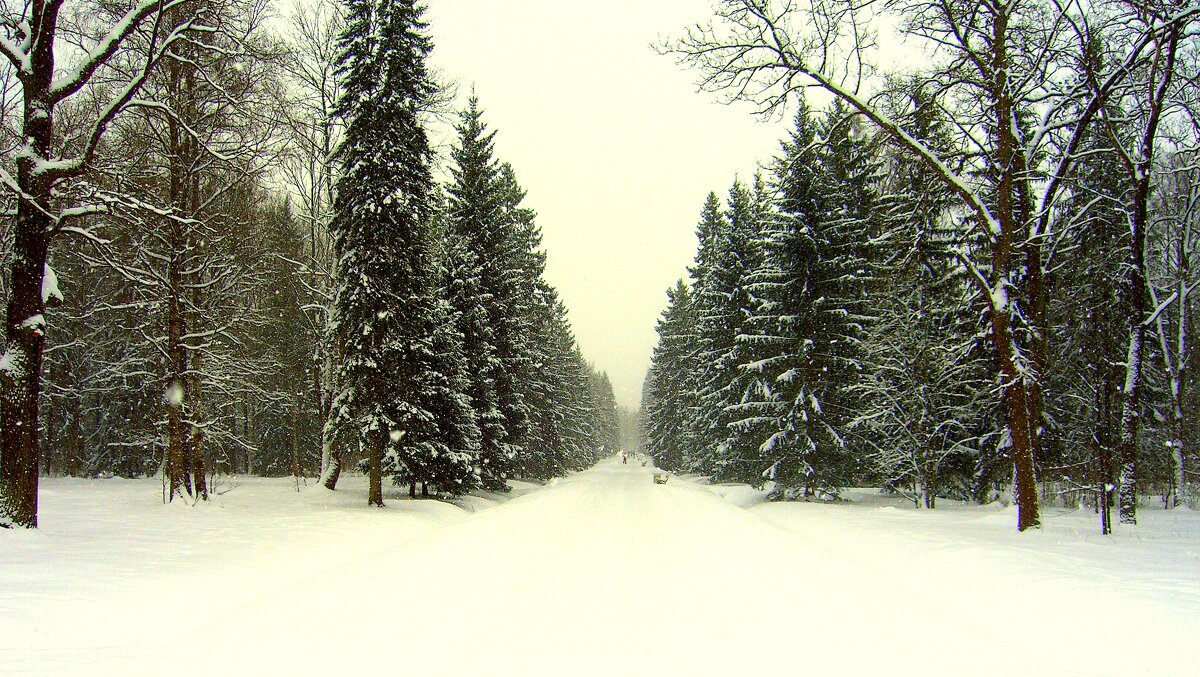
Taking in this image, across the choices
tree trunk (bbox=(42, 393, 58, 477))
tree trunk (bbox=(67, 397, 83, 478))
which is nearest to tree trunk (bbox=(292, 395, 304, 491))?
tree trunk (bbox=(67, 397, 83, 478))

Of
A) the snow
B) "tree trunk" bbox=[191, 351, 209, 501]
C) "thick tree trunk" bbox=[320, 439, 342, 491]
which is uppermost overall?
the snow

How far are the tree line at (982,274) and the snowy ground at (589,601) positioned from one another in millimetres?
4548

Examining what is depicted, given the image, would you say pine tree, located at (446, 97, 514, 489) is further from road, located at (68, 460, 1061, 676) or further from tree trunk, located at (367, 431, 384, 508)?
road, located at (68, 460, 1061, 676)

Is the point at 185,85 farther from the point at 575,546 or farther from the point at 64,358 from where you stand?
the point at 64,358

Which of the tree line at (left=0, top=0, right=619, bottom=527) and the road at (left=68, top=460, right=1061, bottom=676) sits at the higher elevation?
the tree line at (left=0, top=0, right=619, bottom=527)

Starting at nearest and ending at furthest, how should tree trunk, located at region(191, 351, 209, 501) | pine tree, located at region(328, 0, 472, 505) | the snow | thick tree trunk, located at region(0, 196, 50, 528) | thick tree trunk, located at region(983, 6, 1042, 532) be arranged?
thick tree trunk, located at region(0, 196, 50, 528) < the snow < thick tree trunk, located at region(983, 6, 1042, 532) < tree trunk, located at region(191, 351, 209, 501) < pine tree, located at region(328, 0, 472, 505)

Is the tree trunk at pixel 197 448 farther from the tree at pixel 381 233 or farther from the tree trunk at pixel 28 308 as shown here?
the tree trunk at pixel 28 308

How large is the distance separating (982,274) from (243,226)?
2045 cm

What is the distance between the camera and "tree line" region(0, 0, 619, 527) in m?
8.91

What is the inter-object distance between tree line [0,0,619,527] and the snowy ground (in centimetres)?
315

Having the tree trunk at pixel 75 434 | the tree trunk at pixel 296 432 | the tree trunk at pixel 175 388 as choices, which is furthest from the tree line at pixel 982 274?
the tree trunk at pixel 75 434

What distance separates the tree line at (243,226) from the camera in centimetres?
891

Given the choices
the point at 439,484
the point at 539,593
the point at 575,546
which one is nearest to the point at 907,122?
the point at 575,546

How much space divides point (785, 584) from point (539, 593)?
308 centimetres
